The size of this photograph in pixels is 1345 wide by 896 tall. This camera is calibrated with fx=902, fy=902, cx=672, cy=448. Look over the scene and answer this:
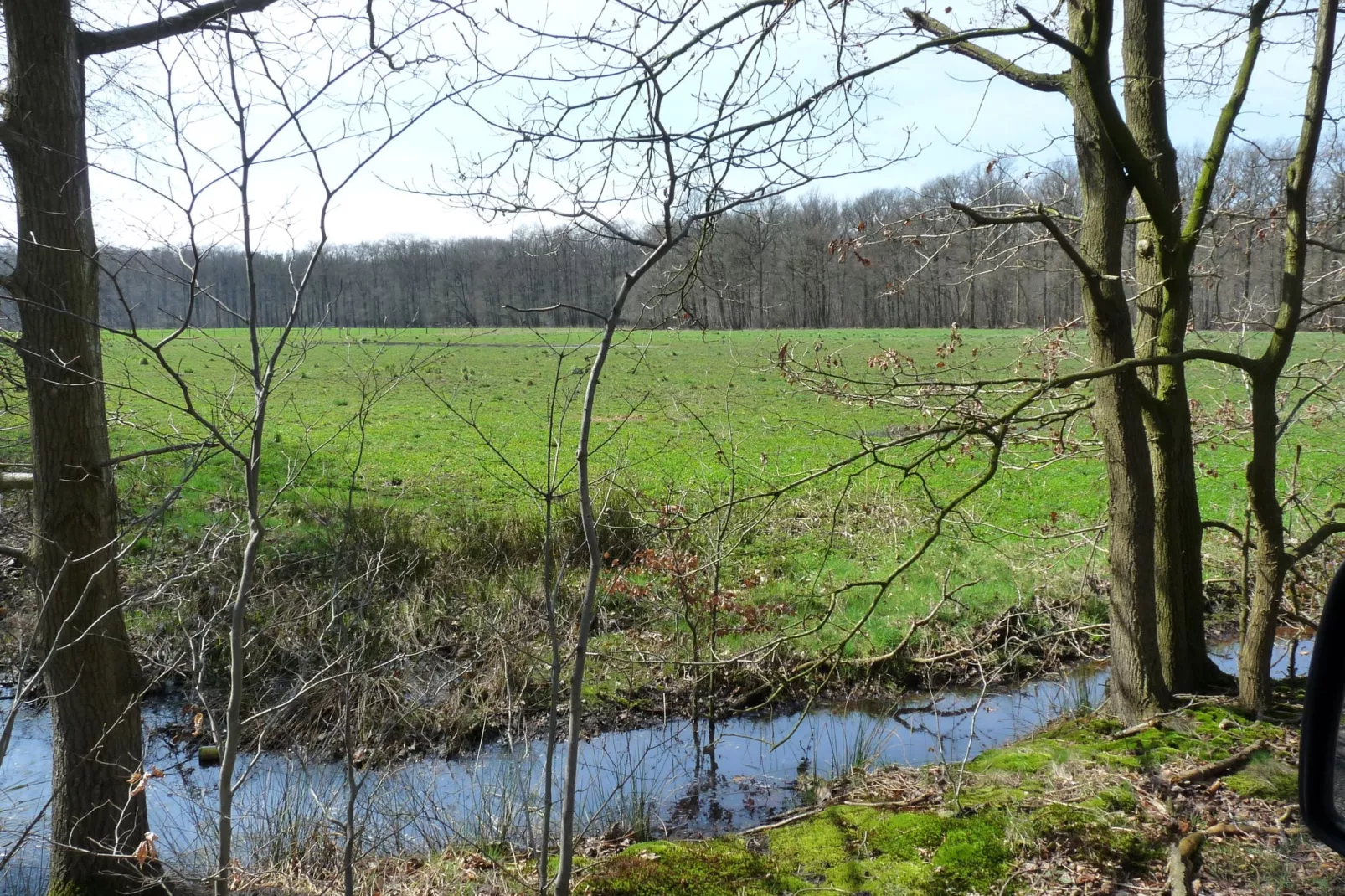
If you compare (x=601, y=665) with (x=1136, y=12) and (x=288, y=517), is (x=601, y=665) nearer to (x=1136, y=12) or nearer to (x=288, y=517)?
(x=288, y=517)

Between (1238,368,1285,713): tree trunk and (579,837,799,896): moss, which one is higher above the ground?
(1238,368,1285,713): tree trunk

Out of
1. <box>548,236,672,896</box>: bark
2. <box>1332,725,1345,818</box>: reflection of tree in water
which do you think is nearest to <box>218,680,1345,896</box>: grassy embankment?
<box>548,236,672,896</box>: bark

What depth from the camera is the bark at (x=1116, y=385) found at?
520 centimetres

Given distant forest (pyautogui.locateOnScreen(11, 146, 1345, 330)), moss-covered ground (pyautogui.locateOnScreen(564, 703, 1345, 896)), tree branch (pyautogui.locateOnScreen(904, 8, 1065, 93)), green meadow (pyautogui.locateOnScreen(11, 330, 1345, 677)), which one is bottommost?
moss-covered ground (pyautogui.locateOnScreen(564, 703, 1345, 896))

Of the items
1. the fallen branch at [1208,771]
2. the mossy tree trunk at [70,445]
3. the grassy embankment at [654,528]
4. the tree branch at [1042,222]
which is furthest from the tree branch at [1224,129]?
the mossy tree trunk at [70,445]

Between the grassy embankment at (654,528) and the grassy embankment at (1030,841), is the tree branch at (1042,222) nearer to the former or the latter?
the grassy embankment at (654,528)

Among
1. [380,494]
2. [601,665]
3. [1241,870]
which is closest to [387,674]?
[601,665]

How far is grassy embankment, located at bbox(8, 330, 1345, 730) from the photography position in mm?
7391

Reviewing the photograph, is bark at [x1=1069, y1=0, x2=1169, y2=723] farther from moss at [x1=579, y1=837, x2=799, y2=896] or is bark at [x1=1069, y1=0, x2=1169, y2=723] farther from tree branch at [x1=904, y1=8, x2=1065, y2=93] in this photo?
moss at [x1=579, y1=837, x2=799, y2=896]

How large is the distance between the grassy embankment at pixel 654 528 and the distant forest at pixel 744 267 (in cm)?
26

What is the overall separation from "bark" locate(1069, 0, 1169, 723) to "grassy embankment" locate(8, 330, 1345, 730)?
1.48m

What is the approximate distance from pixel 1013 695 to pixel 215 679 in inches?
316

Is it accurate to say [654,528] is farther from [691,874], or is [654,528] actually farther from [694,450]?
[694,450]

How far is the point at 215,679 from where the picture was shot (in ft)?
30.3
